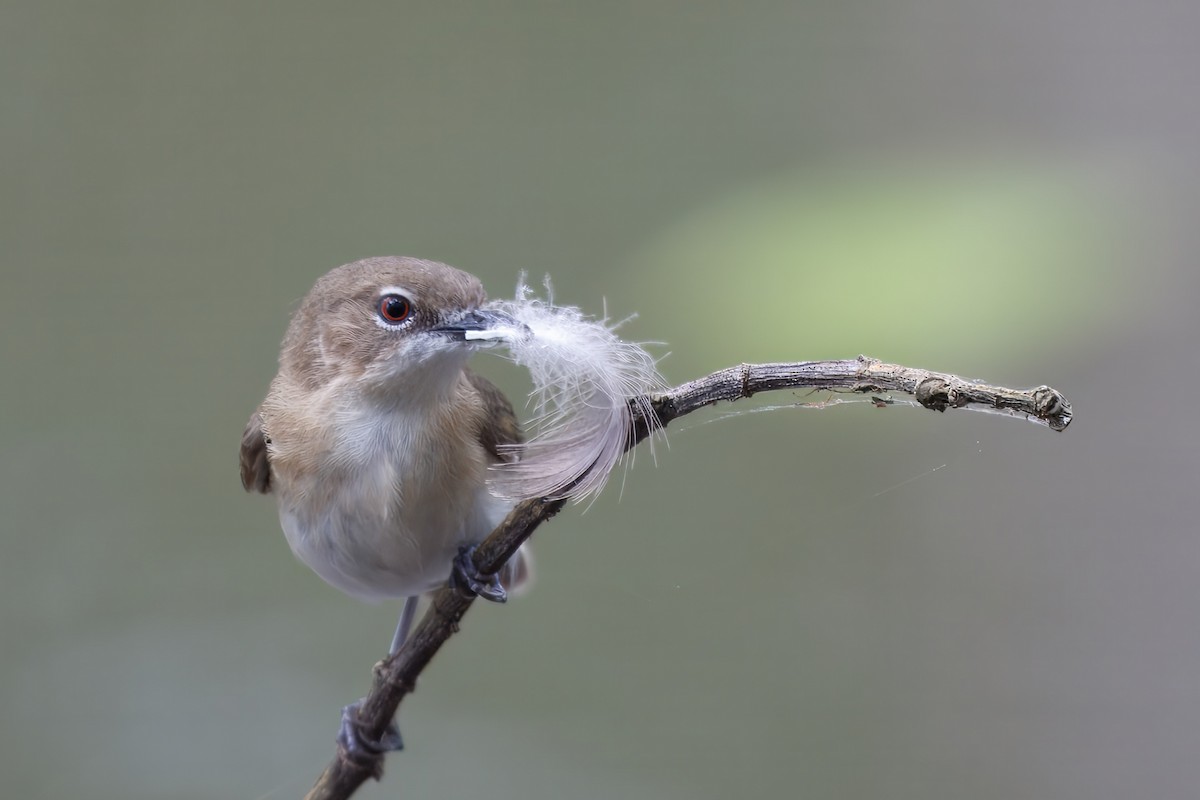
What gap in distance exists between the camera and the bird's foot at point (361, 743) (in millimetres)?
1871

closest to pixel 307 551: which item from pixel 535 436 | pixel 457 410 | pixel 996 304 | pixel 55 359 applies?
pixel 457 410

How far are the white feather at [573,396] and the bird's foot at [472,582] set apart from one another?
13.7 inches

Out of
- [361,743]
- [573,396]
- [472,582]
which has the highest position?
[573,396]

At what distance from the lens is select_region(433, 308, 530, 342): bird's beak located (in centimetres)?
142

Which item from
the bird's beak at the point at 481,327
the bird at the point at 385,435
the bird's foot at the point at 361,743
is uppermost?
the bird's beak at the point at 481,327

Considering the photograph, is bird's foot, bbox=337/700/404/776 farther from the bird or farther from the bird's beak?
the bird's beak

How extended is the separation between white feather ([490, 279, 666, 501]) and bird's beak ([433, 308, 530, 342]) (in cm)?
10

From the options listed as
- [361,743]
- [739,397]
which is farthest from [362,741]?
[739,397]

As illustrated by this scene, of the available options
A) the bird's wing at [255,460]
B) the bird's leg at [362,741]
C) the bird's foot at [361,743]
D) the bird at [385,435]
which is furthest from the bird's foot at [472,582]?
the bird's wing at [255,460]

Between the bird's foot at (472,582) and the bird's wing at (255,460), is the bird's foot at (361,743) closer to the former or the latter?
the bird's foot at (472,582)

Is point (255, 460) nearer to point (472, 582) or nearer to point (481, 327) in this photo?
point (472, 582)

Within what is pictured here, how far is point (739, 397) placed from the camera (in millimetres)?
1034

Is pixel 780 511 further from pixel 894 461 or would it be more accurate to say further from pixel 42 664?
pixel 42 664

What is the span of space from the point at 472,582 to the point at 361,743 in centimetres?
46
